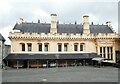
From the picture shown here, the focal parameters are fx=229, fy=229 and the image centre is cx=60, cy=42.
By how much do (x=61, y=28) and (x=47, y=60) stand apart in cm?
866

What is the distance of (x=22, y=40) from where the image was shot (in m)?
39.6

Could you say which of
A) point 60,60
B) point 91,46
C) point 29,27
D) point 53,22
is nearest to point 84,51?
point 91,46

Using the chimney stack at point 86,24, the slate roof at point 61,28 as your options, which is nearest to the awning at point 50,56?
the chimney stack at point 86,24

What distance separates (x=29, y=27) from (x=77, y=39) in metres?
9.32

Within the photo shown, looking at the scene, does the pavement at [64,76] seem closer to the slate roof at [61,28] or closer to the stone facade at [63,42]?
the stone facade at [63,42]

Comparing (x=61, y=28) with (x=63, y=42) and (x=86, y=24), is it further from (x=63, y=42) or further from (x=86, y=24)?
(x=86, y=24)

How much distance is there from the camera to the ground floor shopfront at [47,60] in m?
37.4

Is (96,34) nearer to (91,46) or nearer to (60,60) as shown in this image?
(91,46)

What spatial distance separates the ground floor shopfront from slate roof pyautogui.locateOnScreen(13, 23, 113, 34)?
5488 mm

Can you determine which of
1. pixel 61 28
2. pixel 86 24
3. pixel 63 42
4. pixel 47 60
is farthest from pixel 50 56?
pixel 86 24

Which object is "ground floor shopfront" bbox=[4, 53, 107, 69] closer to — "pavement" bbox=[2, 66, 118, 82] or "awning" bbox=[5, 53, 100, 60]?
"awning" bbox=[5, 53, 100, 60]

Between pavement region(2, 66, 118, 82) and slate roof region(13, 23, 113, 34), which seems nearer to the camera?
pavement region(2, 66, 118, 82)

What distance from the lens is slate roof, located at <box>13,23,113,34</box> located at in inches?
1670

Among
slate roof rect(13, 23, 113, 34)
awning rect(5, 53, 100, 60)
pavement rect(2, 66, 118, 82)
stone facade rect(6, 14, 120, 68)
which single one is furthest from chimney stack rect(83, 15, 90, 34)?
pavement rect(2, 66, 118, 82)
